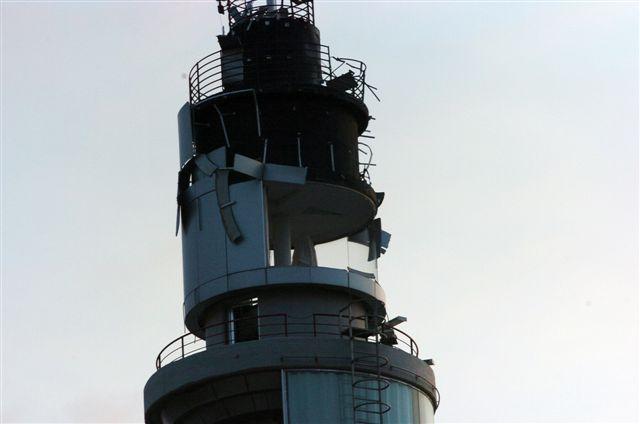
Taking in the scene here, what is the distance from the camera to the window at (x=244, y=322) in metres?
70.0

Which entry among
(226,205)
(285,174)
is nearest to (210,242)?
(226,205)

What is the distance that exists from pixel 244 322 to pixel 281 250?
12.3 feet

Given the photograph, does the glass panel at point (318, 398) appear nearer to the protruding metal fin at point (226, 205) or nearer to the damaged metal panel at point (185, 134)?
the protruding metal fin at point (226, 205)

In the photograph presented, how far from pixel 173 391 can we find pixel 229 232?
6296 mm

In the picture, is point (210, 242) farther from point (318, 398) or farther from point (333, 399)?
point (333, 399)

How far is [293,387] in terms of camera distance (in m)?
67.2

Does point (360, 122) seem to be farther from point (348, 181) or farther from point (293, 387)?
point (293, 387)

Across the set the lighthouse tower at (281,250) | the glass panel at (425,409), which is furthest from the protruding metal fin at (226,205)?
the glass panel at (425,409)

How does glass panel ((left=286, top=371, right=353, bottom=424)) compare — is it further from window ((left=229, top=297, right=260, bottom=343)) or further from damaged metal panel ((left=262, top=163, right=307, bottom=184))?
damaged metal panel ((left=262, top=163, right=307, bottom=184))

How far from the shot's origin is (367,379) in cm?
6812

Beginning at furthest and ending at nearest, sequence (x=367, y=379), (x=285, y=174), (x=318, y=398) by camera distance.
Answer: (x=285, y=174), (x=367, y=379), (x=318, y=398)

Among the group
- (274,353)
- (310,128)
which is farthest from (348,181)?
(274,353)

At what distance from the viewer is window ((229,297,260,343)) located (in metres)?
70.0

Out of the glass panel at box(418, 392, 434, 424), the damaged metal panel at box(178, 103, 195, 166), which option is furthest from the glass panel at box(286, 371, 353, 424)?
the damaged metal panel at box(178, 103, 195, 166)
